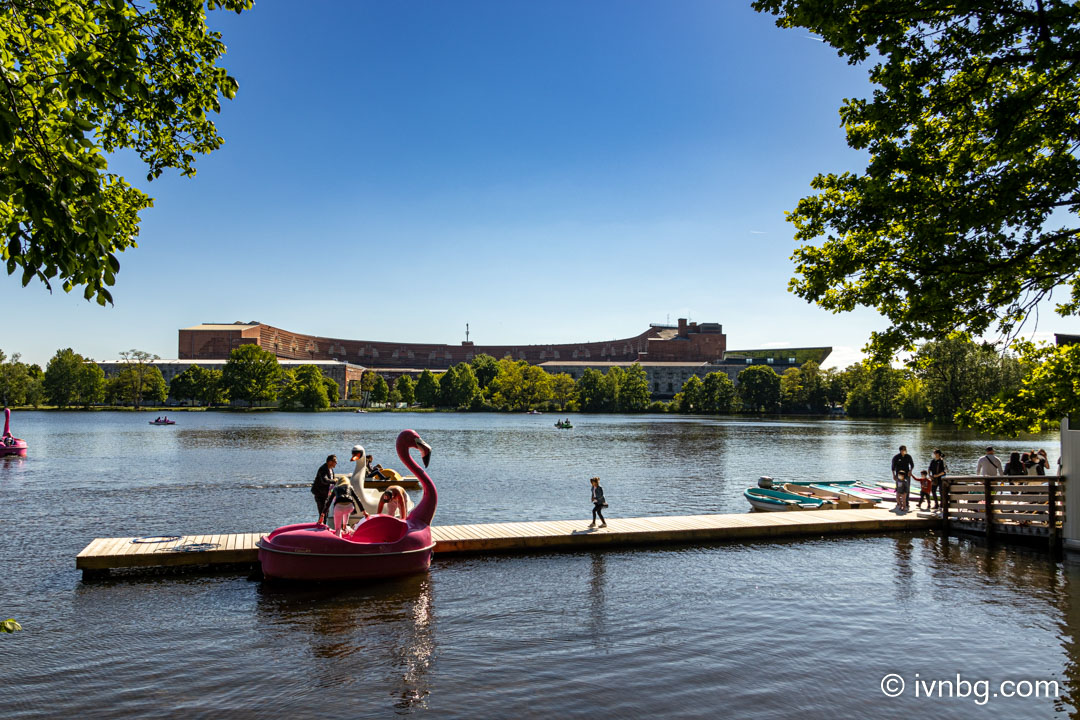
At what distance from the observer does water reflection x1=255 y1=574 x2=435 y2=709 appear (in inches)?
368

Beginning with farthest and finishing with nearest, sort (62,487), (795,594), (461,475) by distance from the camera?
(461,475)
(62,487)
(795,594)

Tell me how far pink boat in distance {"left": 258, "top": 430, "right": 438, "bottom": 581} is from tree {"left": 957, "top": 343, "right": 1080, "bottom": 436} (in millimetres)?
9808

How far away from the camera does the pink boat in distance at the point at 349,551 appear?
43.3ft

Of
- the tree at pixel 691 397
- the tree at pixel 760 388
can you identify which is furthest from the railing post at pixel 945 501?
the tree at pixel 691 397

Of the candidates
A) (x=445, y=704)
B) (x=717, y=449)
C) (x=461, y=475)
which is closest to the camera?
(x=445, y=704)

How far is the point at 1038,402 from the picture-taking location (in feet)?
32.7

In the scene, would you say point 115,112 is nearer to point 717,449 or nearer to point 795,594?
Answer: point 795,594

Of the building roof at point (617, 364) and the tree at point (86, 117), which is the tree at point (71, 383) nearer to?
the building roof at point (617, 364)

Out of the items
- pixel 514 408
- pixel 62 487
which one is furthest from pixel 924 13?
pixel 514 408

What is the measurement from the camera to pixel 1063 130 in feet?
29.7

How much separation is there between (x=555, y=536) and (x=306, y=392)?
130 meters

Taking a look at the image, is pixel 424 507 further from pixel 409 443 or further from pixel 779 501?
pixel 779 501

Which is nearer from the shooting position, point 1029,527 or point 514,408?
point 1029,527

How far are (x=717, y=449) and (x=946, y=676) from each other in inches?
1778
